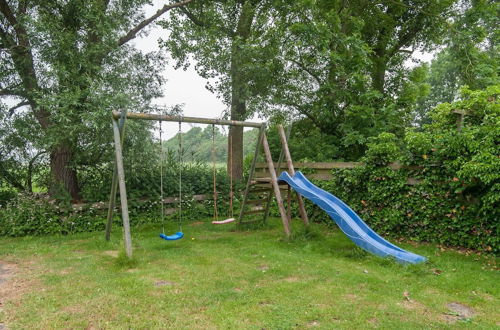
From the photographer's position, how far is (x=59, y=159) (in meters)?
8.00

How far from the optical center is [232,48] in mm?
9633

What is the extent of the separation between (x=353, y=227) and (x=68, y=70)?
5.99 metres

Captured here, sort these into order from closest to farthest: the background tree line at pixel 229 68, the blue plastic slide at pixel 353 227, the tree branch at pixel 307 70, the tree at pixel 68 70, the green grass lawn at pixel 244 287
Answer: the green grass lawn at pixel 244 287 → the blue plastic slide at pixel 353 227 → the tree at pixel 68 70 → the background tree line at pixel 229 68 → the tree branch at pixel 307 70

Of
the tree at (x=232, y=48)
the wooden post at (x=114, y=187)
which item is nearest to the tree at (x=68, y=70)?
the wooden post at (x=114, y=187)

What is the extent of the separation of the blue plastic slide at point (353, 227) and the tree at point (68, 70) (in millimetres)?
3798

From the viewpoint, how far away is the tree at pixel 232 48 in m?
9.59

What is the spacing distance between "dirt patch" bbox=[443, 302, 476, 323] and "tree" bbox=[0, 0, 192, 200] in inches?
233

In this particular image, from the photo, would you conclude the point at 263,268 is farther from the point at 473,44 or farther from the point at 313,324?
the point at 473,44

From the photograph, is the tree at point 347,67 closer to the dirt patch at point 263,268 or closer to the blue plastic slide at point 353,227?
the blue plastic slide at point 353,227

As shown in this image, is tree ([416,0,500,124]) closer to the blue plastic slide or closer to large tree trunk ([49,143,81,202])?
the blue plastic slide

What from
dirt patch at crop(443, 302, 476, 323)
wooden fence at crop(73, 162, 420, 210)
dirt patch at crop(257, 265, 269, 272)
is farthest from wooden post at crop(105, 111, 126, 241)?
dirt patch at crop(443, 302, 476, 323)

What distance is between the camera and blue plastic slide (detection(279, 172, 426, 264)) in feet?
16.8

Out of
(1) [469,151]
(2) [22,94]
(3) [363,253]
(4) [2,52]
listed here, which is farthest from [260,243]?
(4) [2,52]

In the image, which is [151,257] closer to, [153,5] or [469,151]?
[469,151]
